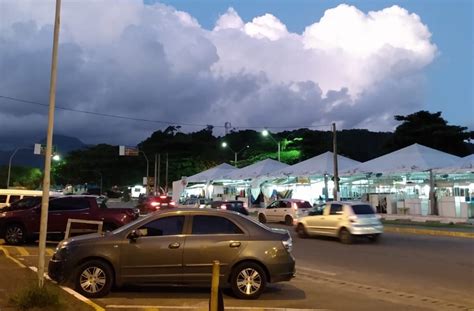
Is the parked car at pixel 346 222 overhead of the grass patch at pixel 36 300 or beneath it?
overhead

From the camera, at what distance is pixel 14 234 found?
18.9 m

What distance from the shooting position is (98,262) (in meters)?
9.32

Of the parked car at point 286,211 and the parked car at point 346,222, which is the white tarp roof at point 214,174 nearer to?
the parked car at point 286,211

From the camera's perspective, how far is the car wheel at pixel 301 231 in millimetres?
21859

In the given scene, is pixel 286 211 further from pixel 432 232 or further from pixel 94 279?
pixel 94 279


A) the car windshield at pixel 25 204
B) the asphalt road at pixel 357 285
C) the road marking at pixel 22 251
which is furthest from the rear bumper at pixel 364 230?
the car windshield at pixel 25 204

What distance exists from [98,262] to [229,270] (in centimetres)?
224

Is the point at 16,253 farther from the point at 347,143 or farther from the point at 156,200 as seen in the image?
the point at 347,143

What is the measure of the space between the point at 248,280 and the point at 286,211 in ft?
65.7

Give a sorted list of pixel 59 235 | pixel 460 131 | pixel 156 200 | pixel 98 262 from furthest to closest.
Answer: pixel 460 131, pixel 156 200, pixel 59 235, pixel 98 262

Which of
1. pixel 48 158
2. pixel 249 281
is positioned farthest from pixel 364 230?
pixel 48 158

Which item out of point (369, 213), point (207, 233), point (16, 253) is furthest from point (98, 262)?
point (369, 213)

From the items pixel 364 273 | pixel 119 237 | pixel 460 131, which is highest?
pixel 460 131

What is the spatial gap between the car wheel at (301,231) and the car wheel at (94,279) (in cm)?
1342
